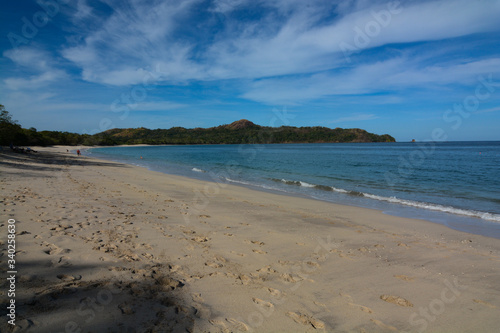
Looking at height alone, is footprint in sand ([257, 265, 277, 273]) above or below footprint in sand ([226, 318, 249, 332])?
below

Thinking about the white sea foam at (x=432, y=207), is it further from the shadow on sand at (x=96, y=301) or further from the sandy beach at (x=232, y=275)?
the shadow on sand at (x=96, y=301)

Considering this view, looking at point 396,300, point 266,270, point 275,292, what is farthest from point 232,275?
point 396,300

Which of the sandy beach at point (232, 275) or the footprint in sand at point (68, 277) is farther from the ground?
the footprint in sand at point (68, 277)

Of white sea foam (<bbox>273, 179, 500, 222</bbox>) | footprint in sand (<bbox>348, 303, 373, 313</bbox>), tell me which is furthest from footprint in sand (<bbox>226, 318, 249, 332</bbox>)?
white sea foam (<bbox>273, 179, 500, 222</bbox>)

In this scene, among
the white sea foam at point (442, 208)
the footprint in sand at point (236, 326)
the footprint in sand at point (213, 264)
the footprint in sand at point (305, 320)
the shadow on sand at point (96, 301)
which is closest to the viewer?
the shadow on sand at point (96, 301)

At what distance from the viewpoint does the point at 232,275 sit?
4574 millimetres

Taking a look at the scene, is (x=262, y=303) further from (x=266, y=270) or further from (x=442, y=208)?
(x=442, y=208)

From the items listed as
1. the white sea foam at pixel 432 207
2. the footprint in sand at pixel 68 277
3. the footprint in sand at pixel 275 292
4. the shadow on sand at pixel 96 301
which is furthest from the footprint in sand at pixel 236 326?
the white sea foam at pixel 432 207

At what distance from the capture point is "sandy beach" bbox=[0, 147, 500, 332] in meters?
3.29

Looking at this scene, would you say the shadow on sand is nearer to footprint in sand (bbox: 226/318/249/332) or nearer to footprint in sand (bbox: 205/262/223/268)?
footprint in sand (bbox: 226/318/249/332)

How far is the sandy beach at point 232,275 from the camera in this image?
10.8ft

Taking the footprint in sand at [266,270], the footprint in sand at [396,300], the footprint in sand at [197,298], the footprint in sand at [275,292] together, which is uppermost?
the footprint in sand at [197,298]

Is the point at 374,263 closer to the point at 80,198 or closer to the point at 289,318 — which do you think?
the point at 289,318

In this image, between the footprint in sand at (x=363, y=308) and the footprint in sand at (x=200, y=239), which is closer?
the footprint in sand at (x=363, y=308)
